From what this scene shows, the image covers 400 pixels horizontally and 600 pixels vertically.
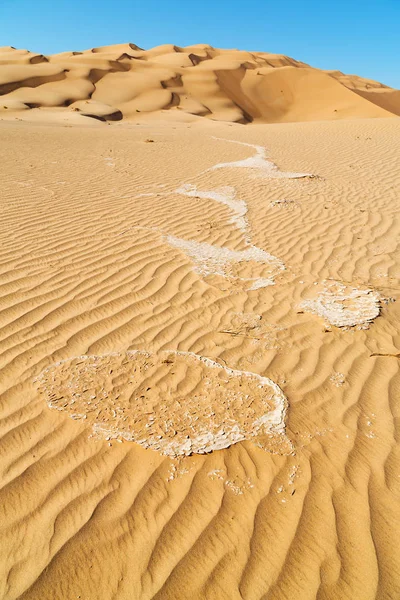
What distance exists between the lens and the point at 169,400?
9.20 feet

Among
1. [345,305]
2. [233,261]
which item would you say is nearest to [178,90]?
[233,261]

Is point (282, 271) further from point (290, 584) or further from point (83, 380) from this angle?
point (290, 584)

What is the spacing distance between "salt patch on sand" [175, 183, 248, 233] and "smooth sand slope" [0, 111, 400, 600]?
0.25 m

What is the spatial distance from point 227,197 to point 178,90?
3481 centimetres

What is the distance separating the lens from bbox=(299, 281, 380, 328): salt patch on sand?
3811mm

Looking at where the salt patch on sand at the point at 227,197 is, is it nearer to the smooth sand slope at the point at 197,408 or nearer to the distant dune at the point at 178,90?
the smooth sand slope at the point at 197,408

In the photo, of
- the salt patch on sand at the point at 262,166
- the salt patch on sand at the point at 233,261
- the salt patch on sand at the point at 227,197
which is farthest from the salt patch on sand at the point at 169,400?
the salt patch on sand at the point at 262,166

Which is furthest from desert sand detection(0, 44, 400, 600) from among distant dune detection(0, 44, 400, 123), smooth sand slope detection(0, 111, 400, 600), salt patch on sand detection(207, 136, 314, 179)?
distant dune detection(0, 44, 400, 123)

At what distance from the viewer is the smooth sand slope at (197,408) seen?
1921 millimetres

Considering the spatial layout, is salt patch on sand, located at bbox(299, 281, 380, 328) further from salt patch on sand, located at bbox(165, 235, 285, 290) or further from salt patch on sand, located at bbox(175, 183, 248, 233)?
salt patch on sand, located at bbox(175, 183, 248, 233)

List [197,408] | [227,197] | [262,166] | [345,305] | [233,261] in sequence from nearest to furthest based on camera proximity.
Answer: [197,408], [345,305], [233,261], [227,197], [262,166]

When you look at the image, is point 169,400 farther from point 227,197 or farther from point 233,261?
point 227,197

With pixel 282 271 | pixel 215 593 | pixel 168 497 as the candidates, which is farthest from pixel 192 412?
pixel 282 271

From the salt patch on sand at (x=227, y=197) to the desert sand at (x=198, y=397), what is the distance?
7 cm
